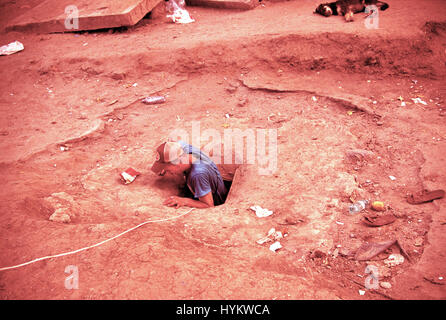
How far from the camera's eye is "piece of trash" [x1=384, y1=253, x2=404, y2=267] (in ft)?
7.24

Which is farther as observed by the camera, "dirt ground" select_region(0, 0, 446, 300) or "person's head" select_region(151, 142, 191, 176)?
"person's head" select_region(151, 142, 191, 176)

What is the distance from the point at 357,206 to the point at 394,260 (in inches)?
23.7

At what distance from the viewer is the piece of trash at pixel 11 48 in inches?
243

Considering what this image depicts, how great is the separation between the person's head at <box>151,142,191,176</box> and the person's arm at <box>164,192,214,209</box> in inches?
10.8

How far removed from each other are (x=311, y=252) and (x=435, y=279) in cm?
78

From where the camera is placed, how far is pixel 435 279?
2.02 meters

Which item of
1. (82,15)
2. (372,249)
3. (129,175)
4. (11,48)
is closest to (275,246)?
(372,249)

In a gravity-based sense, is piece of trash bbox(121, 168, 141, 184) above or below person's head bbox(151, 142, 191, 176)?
below

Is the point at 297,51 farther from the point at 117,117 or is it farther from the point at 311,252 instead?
the point at 311,252

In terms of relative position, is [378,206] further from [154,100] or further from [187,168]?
[154,100]

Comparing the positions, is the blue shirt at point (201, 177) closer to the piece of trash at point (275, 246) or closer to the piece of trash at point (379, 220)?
the piece of trash at point (275, 246)

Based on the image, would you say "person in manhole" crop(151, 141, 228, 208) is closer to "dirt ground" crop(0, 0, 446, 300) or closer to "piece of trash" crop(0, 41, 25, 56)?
"dirt ground" crop(0, 0, 446, 300)

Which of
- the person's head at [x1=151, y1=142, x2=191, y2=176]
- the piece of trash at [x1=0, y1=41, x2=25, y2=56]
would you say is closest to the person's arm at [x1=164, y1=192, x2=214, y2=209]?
the person's head at [x1=151, y1=142, x2=191, y2=176]

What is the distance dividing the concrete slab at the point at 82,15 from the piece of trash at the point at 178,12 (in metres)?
0.44
